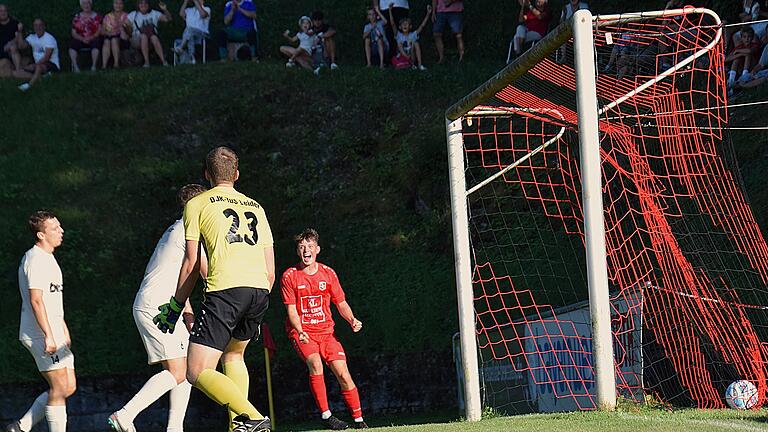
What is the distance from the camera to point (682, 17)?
26.6 feet

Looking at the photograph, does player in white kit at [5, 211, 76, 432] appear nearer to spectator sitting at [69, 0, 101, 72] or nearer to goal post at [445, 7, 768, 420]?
goal post at [445, 7, 768, 420]

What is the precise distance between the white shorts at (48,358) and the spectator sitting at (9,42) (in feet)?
40.2

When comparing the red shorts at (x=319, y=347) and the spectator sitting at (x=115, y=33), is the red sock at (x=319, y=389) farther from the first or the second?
the spectator sitting at (x=115, y=33)

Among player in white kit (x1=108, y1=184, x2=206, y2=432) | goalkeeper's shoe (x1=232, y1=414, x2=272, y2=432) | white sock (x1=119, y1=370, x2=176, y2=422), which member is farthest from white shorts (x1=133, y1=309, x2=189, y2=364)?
goalkeeper's shoe (x1=232, y1=414, x2=272, y2=432)

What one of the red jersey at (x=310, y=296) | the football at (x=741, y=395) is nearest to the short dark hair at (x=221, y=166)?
the red jersey at (x=310, y=296)

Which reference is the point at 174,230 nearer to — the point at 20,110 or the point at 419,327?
the point at 419,327

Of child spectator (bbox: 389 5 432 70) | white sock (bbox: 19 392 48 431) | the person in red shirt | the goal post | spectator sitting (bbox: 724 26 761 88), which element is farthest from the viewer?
child spectator (bbox: 389 5 432 70)

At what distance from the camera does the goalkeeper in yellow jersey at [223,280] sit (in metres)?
5.96

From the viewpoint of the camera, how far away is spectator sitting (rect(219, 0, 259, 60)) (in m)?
19.6

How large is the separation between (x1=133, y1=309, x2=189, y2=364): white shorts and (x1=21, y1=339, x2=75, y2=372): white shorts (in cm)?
66

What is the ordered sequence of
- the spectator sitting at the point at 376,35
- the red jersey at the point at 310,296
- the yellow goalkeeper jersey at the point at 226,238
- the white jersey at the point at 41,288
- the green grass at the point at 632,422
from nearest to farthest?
the green grass at the point at 632,422
the yellow goalkeeper jersey at the point at 226,238
the white jersey at the point at 41,288
the red jersey at the point at 310,296
the spectator sitting at the point at 376,35

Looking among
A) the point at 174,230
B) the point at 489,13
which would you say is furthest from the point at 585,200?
the point at 489,13

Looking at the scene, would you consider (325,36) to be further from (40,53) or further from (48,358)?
(48,358)

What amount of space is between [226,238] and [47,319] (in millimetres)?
2590
